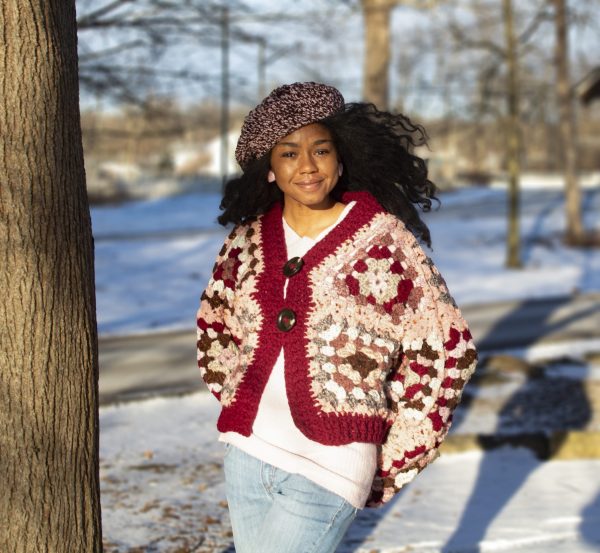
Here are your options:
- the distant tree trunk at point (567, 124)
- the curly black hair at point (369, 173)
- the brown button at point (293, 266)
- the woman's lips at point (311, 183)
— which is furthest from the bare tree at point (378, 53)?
the brown button at point (293, 266)

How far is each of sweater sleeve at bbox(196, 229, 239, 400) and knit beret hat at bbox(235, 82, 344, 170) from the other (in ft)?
1.22

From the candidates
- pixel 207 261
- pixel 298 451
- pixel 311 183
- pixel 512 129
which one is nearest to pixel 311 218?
pixel 311 183

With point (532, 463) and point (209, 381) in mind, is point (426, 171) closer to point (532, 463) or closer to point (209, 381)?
point (209, 381)

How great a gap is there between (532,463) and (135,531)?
2890 millimetres

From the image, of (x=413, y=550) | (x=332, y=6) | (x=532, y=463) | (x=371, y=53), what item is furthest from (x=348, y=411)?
(x=371, y=53)

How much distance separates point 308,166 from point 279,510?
0.98 meters

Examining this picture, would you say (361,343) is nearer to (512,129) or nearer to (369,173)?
(369,173)

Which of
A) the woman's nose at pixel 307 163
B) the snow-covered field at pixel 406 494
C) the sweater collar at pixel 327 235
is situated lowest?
the snow-covered field at pixel 406 494

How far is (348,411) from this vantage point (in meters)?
2.87

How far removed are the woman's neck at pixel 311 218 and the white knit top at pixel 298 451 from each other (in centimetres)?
40

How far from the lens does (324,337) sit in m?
2.90

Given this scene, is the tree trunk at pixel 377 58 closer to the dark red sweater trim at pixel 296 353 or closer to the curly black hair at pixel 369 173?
the curly black hair at pixel 369 173

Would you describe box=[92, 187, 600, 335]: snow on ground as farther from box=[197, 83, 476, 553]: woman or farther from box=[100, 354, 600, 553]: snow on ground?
box=[197, 83, 476, 553]: woman

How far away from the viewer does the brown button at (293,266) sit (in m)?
3.00
